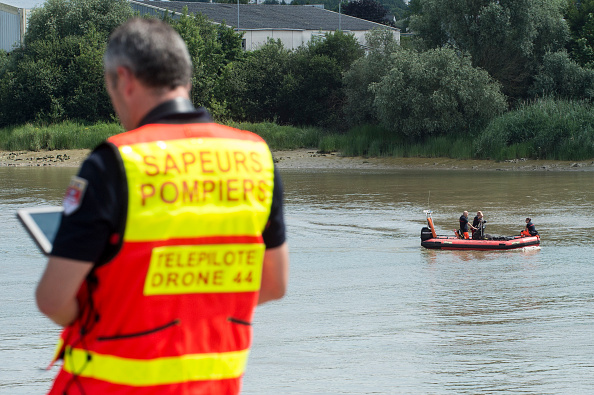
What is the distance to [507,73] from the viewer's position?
42.8 m

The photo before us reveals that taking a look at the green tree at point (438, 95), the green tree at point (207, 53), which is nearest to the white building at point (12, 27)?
the green tree at point (207, 53)

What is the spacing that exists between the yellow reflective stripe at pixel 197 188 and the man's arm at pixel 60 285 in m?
0.13

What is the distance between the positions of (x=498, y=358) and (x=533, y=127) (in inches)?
1305

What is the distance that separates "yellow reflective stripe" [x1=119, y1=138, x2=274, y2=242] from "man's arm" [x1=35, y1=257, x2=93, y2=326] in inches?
5.0

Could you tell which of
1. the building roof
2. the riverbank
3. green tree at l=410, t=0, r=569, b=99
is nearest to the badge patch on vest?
the riverbank

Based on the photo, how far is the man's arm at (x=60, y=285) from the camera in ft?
5.90

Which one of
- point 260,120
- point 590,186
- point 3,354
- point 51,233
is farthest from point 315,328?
point 260,120

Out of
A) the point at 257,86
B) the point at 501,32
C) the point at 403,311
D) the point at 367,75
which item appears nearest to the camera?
the point at 403,311

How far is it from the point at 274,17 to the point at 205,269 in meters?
62.7

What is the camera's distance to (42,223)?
2057mm

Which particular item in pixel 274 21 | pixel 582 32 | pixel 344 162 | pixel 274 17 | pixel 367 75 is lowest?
pixel 344 162

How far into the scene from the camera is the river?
23.0 feet

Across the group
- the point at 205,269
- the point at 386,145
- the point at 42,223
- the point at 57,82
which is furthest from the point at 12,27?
the point at 205,269

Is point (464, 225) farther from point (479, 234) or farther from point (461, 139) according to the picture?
point (461, 139)
